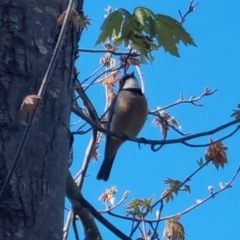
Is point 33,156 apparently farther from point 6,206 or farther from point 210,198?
point 210,198

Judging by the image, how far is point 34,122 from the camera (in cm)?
127

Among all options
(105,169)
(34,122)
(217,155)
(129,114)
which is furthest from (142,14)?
(105,169)

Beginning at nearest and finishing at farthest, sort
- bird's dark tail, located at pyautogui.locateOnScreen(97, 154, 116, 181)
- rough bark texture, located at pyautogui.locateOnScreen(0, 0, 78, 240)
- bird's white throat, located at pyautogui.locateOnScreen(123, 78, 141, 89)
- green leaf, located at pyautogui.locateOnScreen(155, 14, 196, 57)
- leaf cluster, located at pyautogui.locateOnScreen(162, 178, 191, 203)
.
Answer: rough bark texture, located at pyautogui.locateOnScreen(0, 0, 78, 240) → green leaf, located at pyautogui.locateOnScreen(155, 14, 196, 57) → leaf cluster, located at pyautogui.locateOnScreen(162, 178, 191, 203) → bird's dark tail, located at pyautogui.locateOnScreen(97, 154, 116, 181) → bird's white throat, located at pyautogui.locateOnScreen(123, 78, 141, 89)

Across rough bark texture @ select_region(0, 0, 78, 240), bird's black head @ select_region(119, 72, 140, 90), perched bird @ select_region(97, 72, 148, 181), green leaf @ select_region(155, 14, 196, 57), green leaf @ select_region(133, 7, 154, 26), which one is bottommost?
rough bark texture @ select_region(0, 0, 78, 240)

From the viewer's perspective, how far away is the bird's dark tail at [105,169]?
4.24 metres

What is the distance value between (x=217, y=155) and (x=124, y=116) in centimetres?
139

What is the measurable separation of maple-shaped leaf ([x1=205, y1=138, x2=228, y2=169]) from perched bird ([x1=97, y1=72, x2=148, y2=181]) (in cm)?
122

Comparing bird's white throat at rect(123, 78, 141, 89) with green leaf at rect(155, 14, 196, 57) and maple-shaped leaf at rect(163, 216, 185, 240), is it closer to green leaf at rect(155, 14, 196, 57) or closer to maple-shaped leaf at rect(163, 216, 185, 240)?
maple-shaped leaf at rect(163, 216, 185, 240)

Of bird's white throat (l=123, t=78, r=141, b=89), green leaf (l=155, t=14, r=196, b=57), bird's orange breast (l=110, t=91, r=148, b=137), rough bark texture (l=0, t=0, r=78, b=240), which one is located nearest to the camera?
rough bark texture (l=0, t=0, r=78, b=240)

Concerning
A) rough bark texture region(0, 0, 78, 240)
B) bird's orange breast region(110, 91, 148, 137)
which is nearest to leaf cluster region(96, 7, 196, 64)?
rough bark texture region(0, 0, 78, 240)

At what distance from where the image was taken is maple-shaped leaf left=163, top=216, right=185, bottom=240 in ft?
9.17

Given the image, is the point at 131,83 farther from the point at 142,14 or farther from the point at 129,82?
the point at 142,14

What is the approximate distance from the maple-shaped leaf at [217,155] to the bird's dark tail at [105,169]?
1.45 m

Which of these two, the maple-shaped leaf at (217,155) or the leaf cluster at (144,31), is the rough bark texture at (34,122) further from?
the maple-shaped leaf at (217,155)
